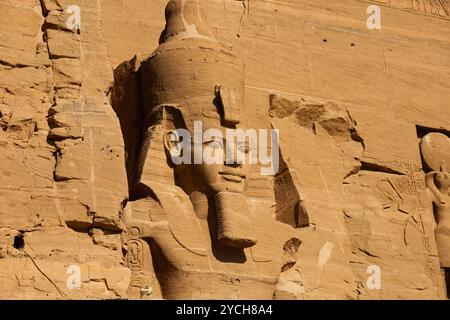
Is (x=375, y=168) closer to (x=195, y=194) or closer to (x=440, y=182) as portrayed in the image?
(x=440, y=182)

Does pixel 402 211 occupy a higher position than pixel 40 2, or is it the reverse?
pixel 40 2

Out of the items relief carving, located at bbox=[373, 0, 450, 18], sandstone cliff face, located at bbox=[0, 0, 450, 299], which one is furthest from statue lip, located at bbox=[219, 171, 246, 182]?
relief carving, located at bbox=[373, 0, 450, 18]

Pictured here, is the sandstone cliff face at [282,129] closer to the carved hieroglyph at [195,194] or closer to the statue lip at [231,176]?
the carved hieroglyph at [195,194]

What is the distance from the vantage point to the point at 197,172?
852 centimetres

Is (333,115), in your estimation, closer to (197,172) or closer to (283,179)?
(283,179)

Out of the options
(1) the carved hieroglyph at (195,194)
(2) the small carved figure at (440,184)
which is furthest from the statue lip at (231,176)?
(2) the small carved figure at (440,184)

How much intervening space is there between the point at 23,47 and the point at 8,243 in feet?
5.01

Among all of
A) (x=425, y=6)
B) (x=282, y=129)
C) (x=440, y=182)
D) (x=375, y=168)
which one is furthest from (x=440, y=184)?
(x=425, y=6)

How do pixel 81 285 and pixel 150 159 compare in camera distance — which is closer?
pixel 81 285

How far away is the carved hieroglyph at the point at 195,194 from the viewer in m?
8.20

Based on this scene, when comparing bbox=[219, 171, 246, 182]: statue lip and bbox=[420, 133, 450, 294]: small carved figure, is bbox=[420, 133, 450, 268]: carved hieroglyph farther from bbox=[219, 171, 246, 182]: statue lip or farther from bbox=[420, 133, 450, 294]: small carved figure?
bbox=[219, 171, 246, 182]: statue lip

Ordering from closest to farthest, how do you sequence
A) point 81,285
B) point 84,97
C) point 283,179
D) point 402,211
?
1. point 81,285
2. point 84,97
3. point 283,179
4. point 402,211

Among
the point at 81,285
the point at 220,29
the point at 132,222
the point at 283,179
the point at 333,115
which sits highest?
the point at 220,29

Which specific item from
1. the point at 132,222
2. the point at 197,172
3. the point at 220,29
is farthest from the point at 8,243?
the point at 220,29
